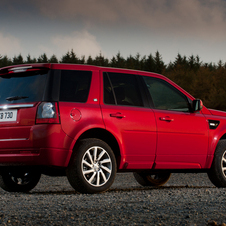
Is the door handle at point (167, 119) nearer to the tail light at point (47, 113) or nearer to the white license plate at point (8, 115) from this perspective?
the tail light at point (47, 113)

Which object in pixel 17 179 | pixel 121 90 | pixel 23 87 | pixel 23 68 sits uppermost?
pixel 23 68

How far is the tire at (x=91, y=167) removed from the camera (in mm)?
5840

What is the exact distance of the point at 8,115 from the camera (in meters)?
5.96

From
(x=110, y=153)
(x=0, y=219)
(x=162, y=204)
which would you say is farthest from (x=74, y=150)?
(x=0, y=219)

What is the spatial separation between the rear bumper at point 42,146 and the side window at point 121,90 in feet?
3.28

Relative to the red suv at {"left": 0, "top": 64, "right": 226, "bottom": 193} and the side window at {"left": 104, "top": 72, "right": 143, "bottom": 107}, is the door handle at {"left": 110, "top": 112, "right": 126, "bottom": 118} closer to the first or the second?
the red suv at {"left": 0, "top": 64, "right": 226, "bottom": 193}

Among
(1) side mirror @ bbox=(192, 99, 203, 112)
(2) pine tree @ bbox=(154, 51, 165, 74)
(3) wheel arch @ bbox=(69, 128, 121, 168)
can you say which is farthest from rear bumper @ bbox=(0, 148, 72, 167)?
(2) pine tree @ bbox=(154, 51, 165, 74)

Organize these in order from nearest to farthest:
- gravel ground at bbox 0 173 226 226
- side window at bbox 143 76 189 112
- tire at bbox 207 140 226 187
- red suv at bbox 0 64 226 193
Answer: gravel ground at bbox 0 173 226 226 → red suv at bbox 0 64 226 193 → side window at bbox 143 76 189 112 → tire at bbox 207 140 226 187

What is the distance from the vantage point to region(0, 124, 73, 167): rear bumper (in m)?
5.63

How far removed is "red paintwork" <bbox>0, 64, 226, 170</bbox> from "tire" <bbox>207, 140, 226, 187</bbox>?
0.33 ft

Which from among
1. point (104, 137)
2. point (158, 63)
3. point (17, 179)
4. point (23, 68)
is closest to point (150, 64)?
point (158, 63)

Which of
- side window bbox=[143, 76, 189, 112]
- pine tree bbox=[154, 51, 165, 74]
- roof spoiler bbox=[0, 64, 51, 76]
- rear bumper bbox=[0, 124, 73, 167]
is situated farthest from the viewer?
pine tree bbox=[154, 51, 165, 74]

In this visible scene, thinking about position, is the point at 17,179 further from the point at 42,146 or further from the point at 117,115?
the point at 117,115

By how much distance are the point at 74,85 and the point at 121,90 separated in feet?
2.86
